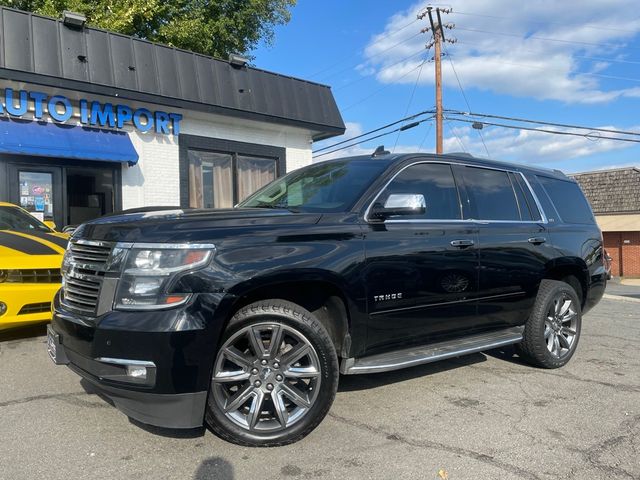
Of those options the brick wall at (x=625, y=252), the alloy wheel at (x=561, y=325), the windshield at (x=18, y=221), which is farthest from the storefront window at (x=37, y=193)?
the brick wall at (x=625, y=252)

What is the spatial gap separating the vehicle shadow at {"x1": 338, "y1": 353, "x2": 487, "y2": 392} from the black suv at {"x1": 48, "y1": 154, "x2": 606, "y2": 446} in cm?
63

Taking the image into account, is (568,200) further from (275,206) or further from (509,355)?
(275,206)

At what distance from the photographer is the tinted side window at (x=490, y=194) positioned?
4562 mm

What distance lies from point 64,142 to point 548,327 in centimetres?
808

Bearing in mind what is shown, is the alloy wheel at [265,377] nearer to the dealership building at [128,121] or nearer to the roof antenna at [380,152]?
the roof antenna at [380,152]

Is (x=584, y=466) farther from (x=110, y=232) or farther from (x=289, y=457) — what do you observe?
(x=110, y=232)

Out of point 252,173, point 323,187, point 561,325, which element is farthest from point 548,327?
point 252,173

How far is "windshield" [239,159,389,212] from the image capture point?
3877 mm

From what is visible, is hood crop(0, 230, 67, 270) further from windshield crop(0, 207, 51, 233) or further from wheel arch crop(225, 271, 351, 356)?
wheel arch crop(225, 271, 351, 356)

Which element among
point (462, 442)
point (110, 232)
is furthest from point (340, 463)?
point (110, 232)

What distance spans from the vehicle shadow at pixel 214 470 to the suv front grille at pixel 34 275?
333cm

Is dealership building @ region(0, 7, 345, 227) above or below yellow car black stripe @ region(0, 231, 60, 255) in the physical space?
above

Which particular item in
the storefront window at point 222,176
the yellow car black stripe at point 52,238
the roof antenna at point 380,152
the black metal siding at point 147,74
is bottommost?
the yellow car black stripe at point 52,238

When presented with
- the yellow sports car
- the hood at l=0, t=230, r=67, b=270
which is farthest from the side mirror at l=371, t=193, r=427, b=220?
the hood at l=0, t=230, r=67, b=270
